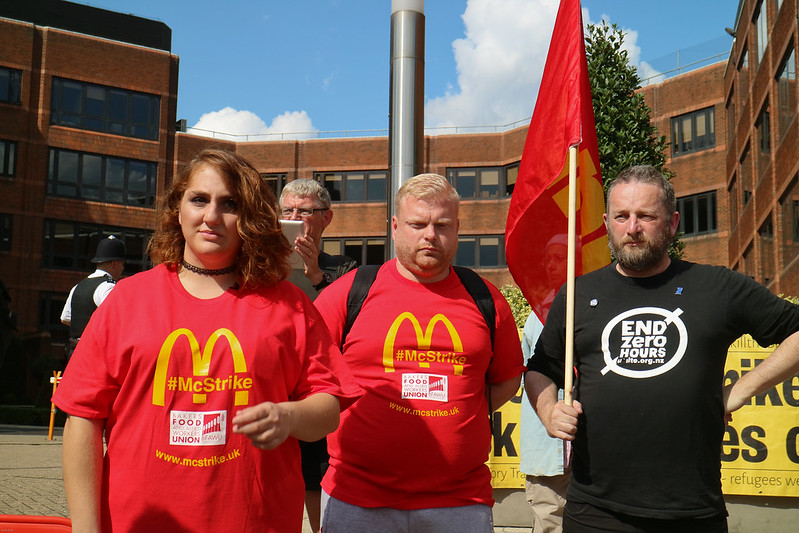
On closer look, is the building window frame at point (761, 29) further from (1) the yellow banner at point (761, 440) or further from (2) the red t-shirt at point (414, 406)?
(2) the red t-shirt at point (414, 406)

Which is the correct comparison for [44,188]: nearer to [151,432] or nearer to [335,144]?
[335,144]

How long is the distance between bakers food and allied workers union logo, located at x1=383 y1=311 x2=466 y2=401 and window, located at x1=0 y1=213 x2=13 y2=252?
1341 inches

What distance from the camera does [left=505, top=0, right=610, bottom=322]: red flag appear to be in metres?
3.96

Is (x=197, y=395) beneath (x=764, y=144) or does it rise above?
beneath

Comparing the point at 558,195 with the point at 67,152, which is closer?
the point at 558,195

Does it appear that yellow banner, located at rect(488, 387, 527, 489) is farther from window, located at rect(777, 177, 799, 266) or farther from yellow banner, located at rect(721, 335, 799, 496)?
window, located at rect(777, 177, 799, 266)

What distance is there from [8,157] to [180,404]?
35.2m

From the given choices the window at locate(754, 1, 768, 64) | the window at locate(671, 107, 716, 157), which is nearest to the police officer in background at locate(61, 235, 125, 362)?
the window at locate(754, 1, 768, 64)

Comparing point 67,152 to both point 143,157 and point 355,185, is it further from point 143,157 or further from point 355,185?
point 355,185

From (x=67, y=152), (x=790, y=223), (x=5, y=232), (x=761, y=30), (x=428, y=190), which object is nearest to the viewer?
(x=428, y=190)

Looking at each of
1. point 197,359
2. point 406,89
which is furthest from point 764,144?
point 197,359

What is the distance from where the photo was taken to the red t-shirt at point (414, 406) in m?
3.38

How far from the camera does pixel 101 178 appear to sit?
118 feet

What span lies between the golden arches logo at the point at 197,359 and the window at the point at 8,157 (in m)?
35.0
